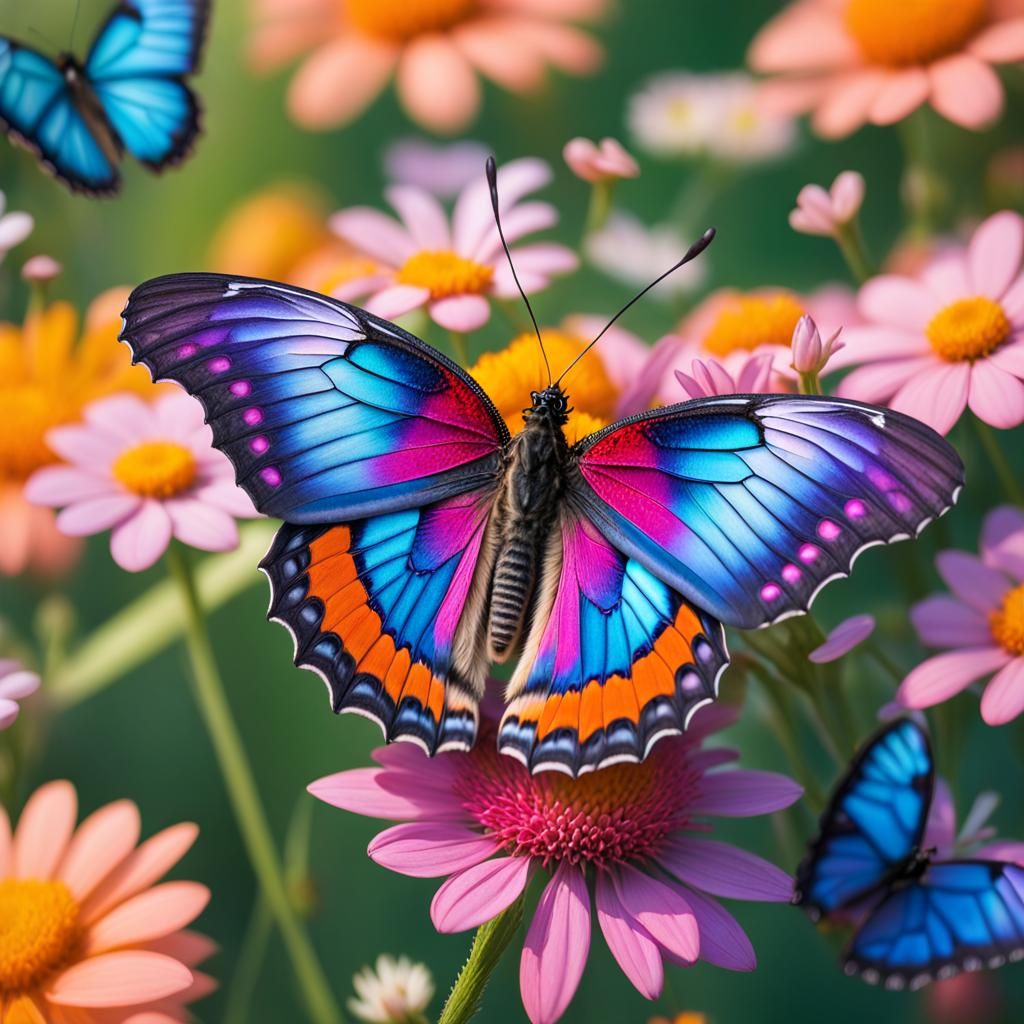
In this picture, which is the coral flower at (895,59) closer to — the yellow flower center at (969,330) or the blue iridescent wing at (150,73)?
the yellow flower center at (969,330)

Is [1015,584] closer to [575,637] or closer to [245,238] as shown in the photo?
[575,637]

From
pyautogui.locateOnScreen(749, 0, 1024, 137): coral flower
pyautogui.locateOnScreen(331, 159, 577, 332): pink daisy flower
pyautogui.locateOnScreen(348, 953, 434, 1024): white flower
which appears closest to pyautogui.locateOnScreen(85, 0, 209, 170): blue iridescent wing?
pyautogui.locateOnScreen(331, 159, 577, 332): pink daisy flower

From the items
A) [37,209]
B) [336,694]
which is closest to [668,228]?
[37,209]

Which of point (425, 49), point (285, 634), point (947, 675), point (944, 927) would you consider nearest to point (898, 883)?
point (944, 927)

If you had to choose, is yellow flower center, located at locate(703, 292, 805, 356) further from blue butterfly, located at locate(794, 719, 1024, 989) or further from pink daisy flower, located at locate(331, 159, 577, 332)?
blue butterfly, located at locate(794, 719, 1024, 989)

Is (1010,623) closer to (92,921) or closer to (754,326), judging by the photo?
(754,326)

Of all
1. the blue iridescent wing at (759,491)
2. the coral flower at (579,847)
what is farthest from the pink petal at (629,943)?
the blue iridescent wing at (759,491)
